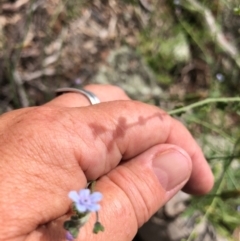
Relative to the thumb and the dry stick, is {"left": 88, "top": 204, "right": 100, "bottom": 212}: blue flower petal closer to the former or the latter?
the thumb

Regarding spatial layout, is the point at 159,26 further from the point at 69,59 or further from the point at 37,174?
the point at 37,174

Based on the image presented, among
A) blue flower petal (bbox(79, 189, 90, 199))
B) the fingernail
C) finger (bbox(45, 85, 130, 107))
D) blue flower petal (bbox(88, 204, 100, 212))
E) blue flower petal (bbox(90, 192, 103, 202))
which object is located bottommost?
the fingernail

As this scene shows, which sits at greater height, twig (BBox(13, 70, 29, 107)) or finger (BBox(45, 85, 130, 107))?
finger (BBox(45, 85, 130, 107))

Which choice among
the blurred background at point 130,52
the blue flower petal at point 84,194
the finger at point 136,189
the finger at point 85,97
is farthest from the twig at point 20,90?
the blue flower petal at point 84,194

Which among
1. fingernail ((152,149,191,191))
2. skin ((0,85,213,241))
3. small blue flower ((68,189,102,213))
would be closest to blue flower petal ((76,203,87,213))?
small blue flower ((68,189,102,213))

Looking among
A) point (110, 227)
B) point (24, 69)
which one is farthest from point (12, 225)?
point (24, 69)

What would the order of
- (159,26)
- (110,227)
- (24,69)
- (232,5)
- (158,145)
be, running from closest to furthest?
1. (110,227)
2. (158,145)
3. (232,5)
4. (24,69)
5. (159,26)

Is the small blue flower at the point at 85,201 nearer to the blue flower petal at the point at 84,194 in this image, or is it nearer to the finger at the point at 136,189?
the blue flower petal at the point at 84,194
